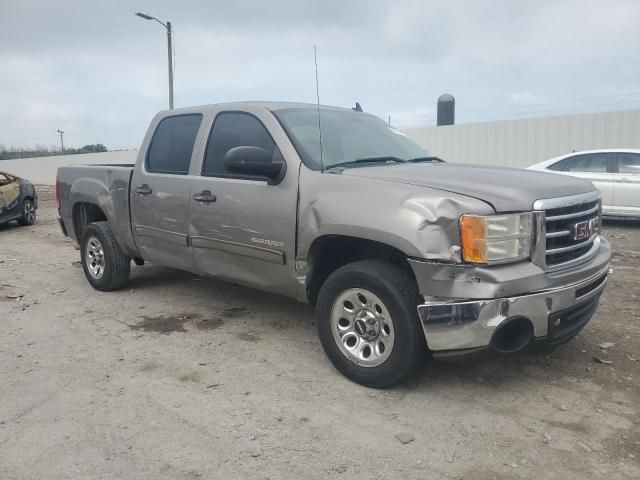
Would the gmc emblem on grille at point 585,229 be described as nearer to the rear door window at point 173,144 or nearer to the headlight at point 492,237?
the headlight at point 492,237

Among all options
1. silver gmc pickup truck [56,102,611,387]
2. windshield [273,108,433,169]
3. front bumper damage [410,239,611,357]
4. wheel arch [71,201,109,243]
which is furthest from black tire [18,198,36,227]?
front bumper damage [410,239,611,357]

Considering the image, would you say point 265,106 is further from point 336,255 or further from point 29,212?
point 29,212

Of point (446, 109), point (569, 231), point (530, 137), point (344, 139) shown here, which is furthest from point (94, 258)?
point (446, 109)

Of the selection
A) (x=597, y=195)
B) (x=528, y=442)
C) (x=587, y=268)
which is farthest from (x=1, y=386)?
(x=597, y=195)

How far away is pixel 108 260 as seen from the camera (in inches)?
231

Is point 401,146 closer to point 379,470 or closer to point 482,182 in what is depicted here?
point 482,182

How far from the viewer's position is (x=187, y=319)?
16.7ft

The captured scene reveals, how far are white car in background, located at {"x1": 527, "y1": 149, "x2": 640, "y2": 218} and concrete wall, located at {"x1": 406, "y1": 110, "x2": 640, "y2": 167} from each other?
463 centimetres

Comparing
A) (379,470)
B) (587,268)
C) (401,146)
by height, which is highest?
(401,146)

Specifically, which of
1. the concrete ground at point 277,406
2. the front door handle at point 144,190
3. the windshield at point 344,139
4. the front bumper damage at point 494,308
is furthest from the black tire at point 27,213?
the front bumper damage at point 494,308

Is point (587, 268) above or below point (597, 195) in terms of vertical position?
below

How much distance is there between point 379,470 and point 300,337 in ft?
6.43

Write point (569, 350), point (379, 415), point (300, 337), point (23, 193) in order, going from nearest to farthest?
point (379, 415), point (569, 350), point (300, 337), point (23, 193)

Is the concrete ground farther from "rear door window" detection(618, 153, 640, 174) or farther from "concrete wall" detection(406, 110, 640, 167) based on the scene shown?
"concrete wall" detection(406, 110, 640, 167)
